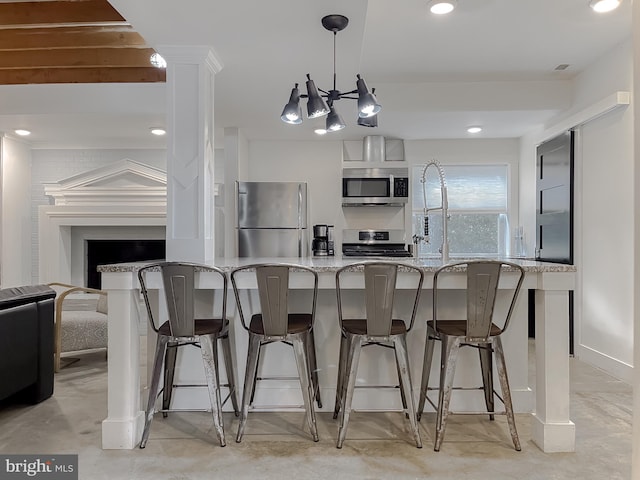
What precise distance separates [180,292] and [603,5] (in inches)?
125

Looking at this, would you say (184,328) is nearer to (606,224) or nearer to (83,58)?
(83,58)

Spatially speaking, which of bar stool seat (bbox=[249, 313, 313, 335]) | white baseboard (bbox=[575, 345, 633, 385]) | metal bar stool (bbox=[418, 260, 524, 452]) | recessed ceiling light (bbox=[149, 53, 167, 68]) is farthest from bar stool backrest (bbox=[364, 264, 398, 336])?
recessed ceiling light (bbox=[149, 53, 167, 68])

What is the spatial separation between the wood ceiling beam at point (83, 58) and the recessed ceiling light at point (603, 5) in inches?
128

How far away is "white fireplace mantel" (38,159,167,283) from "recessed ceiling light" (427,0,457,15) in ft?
12.6

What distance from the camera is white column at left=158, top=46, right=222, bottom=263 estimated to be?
2887 millimetres

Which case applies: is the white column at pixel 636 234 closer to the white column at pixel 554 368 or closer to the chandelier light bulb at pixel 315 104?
the white column at pixel 554 368

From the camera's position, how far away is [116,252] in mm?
6309

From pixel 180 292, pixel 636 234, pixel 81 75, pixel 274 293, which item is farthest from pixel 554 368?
pixel 81 75

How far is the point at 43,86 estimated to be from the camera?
428 cm

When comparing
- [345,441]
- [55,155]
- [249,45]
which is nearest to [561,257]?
[345,441]

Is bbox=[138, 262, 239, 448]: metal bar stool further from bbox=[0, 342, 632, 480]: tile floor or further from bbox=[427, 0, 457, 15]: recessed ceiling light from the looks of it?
bbox=[427, 0, 457, 15]: recessed ceiling light

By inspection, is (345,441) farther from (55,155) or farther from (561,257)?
(55,155)

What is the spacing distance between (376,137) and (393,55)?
1620 millimetres

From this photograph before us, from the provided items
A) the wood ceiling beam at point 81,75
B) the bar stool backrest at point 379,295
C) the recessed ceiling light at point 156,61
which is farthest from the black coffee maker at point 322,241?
the bar stool backrest at point 379,295
